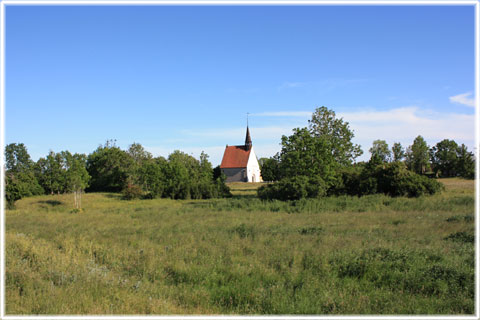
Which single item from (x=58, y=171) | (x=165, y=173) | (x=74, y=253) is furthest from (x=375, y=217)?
(x=58, y=171)

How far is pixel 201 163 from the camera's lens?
66438 millimetres

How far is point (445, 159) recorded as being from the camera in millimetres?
73750

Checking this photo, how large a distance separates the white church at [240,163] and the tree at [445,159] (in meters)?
41.0

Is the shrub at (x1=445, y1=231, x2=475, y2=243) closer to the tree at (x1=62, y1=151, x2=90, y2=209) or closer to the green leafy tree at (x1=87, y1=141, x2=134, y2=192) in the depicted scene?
the tree at (x1=62, y1=151, x2=90, y2=209)

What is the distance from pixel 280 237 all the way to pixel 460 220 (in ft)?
28.1

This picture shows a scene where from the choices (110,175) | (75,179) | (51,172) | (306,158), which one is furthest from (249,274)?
(110,175)

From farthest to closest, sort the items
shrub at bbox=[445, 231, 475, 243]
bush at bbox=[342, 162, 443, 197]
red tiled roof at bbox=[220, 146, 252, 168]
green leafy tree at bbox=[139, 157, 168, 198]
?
1. red tiled roof at bbox=[220, 146, 252, 168]
2. green leafy tree at bbox=[139, 157, 168, 198]
3. bush at bbox=[342, 162, 443, 197]
4. shrub at bbox=[445, 231, 475, 243]

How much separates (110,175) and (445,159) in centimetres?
6663

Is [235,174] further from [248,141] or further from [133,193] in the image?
[133,193]

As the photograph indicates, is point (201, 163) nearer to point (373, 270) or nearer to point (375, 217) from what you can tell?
point (375, 217)

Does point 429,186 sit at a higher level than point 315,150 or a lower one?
lower

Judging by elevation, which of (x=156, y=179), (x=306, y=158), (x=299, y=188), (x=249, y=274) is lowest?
(x=249, y=274)

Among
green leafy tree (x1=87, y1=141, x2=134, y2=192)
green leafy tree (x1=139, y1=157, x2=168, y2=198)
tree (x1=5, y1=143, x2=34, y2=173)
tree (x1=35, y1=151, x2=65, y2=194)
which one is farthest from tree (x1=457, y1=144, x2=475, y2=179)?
tree (x1=5, y1=143, x2=34, y2=173)

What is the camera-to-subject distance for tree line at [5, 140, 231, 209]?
35500 millimetres
